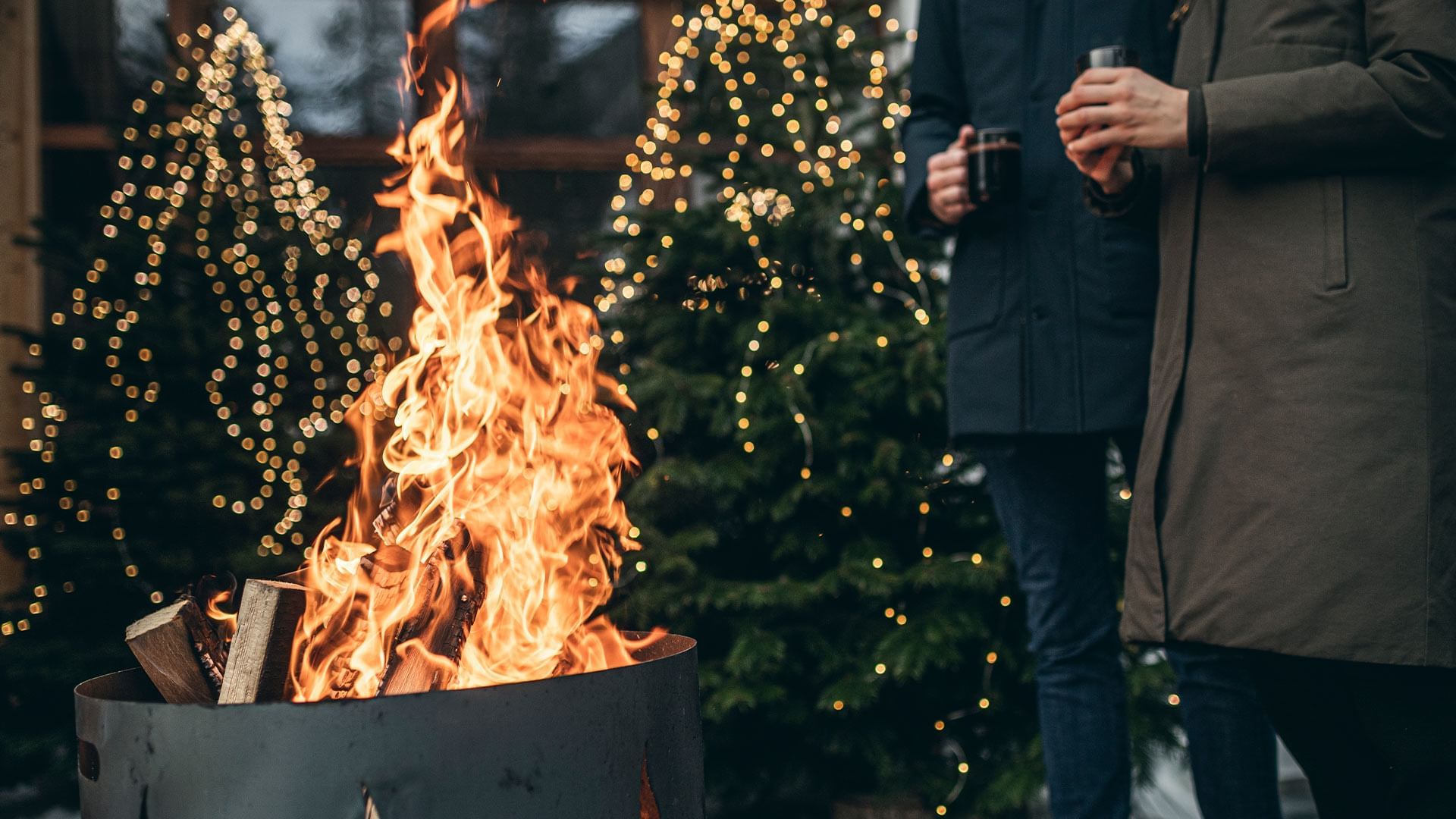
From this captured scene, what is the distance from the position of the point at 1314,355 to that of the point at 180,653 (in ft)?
5.21

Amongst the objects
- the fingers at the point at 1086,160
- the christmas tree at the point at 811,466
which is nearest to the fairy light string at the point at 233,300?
the christmas tree at the point at 811,466

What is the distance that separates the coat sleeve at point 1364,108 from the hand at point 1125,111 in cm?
7

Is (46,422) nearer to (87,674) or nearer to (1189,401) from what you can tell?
(87,674)

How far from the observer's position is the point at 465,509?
1703 millimetres

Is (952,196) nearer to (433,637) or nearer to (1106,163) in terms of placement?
(1106,163)

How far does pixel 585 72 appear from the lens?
4.93m

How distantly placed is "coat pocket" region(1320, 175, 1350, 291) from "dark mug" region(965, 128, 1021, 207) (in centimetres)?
52

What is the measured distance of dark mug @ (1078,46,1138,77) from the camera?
5.24ft

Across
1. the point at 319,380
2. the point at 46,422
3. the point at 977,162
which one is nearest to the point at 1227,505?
the point at 977,162

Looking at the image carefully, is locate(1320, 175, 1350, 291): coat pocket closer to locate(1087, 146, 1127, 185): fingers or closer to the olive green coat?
the olive green coat

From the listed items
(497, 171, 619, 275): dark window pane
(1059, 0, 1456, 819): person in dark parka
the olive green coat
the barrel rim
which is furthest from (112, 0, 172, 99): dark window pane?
the olive green coat

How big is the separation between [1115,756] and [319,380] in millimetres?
2739

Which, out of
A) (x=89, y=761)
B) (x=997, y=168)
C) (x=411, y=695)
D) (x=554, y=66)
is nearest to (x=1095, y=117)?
(x=997, y=168)

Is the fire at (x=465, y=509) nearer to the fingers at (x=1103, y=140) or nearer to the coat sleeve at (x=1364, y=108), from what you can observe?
the fingers at (x=1103, y=140)
